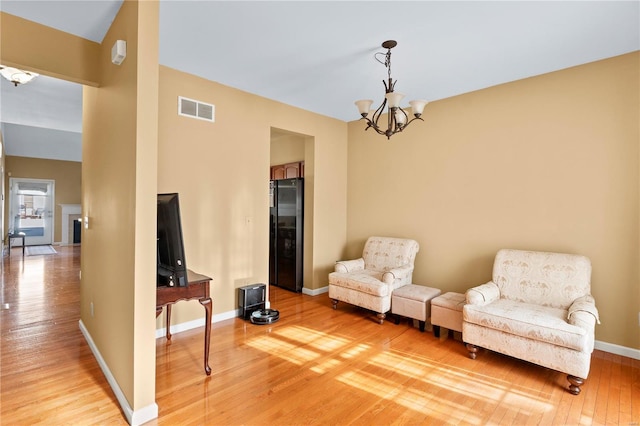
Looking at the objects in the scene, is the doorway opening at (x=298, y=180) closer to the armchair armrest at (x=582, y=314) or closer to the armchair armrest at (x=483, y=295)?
the armchair armrest at (x=483, y=295)

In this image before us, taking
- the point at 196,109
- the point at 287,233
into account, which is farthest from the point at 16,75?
the point at 287,233

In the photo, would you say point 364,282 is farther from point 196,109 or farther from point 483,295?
point 196,109

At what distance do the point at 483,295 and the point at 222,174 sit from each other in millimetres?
3090

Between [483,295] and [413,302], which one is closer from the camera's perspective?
[483,295]

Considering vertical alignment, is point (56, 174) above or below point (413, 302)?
above

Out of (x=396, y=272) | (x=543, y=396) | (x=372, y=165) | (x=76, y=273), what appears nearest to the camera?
Result: (x=543, y=396)

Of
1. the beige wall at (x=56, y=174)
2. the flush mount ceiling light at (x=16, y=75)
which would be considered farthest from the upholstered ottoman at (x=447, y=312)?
the beige wall at (x=56, y=174)

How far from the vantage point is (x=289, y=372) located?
102 inches

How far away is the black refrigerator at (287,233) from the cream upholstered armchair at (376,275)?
98 centimetres

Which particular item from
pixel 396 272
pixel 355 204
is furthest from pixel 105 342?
pixel 355 204

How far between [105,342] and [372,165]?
3.93m

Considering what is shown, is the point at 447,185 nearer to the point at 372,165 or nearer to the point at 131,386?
the point at 372,165

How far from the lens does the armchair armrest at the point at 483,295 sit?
2.96m

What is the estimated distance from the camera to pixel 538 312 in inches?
108
